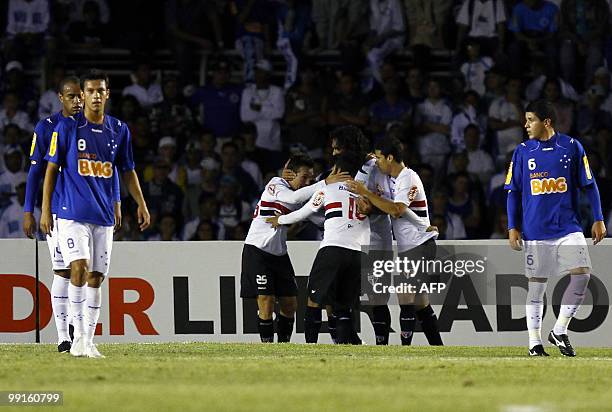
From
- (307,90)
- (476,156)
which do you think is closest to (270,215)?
(476,156)

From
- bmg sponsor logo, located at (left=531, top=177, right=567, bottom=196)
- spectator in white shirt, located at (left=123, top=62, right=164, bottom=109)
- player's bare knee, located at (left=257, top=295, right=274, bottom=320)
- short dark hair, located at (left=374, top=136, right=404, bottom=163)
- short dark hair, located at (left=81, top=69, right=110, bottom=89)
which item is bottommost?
player's bare knee, located at (left=257, top=295, right=274, bottom=320)

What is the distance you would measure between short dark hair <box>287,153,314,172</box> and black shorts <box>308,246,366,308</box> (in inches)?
44.8

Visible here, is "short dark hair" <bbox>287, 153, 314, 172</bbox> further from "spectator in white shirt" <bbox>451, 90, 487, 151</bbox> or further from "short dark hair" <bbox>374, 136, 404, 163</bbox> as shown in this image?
"spectator in white shirt" <bbox>451, 90, 487, 151</bbox>

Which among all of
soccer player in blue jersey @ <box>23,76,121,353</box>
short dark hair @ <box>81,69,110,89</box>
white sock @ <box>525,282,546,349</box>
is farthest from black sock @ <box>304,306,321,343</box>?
short dark hair @ <box>81,69,110,89</box>

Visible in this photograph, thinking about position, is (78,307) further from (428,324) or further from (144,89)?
(144,89)

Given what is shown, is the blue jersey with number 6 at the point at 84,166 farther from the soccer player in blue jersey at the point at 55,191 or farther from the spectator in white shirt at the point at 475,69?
the spectator in white shirt at the point at 475,69

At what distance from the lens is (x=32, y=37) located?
2098 cm

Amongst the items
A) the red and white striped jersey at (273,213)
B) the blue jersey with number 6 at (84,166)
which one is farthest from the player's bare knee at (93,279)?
the red and white striped jersey at (273,213)

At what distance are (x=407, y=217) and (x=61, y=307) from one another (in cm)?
370

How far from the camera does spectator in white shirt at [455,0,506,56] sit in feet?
68.5

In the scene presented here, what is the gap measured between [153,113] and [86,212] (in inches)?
378

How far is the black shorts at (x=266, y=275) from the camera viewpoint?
14.3m

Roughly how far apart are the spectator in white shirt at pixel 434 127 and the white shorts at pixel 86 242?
9.40 meters

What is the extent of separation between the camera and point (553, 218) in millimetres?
12109
